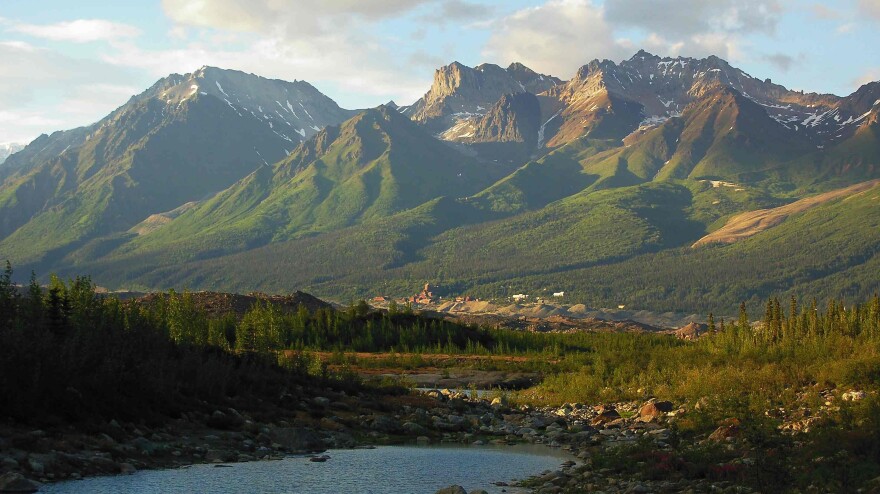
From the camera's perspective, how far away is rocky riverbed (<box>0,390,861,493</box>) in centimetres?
4316

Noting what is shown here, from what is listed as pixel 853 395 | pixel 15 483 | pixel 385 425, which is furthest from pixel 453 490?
pixel 853 395

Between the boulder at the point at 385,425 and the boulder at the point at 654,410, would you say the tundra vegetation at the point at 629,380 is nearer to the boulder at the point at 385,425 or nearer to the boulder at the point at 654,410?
the boulder at the point at 654,410

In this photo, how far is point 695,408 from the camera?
221ft

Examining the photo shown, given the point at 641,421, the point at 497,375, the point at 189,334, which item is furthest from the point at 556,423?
the point at 497,375

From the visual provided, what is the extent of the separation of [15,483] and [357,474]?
16707 mm

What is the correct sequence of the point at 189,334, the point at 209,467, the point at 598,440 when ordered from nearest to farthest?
the point at 209,467 → the point at 598,440 → the point at 189,334

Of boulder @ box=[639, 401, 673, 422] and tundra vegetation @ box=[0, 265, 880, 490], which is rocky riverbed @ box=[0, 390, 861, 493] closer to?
boulder @ box=[639, 401, 673, 422]

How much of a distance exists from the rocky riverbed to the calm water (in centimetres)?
142

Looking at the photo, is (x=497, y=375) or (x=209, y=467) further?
(x=497, y=375)

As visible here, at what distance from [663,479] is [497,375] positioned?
8788cm

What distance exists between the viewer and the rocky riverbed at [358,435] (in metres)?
43.2

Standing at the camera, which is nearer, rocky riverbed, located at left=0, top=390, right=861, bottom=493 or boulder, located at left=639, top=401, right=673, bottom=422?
rocky riverbed, located at left=0, top=390, right=861, bottom=493

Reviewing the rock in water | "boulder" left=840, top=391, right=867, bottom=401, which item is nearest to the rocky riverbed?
the rock in water

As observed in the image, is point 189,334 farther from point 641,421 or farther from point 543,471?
point 543,471
